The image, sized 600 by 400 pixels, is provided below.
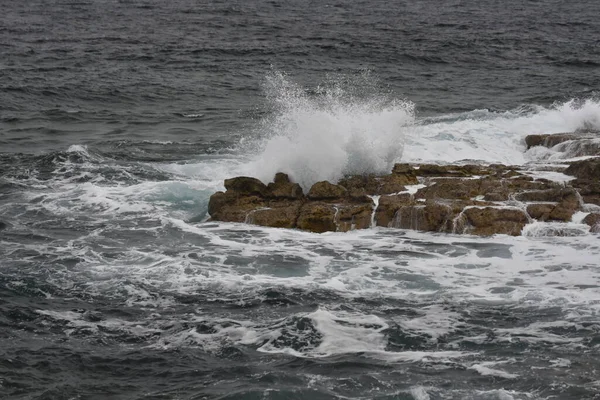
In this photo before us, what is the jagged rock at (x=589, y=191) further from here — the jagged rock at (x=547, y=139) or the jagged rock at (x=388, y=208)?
the jagged rock at (x=547, y=139)

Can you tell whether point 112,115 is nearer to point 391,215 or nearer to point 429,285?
point 391,215

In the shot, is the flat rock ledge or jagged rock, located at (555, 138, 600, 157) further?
jagged rock, located at (555, 138, 600, 157)

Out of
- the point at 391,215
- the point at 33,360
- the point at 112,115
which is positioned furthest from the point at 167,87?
the point at 33,360

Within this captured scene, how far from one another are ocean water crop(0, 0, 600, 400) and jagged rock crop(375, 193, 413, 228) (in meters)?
0.41

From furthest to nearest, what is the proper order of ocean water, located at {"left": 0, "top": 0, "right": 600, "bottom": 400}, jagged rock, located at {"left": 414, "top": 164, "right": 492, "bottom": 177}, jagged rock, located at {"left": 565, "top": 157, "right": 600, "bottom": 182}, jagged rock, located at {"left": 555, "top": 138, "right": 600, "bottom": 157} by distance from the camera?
jagged rock, located at {"left": 555, "top": 138, "right": 600, "bottom": 157} < jagged rock, located at {"left": 414, "top": 164, "right": 492, "bottom": 177} < jagged rock, located at {"left": 565, "top": 157, "right": 600, "bottom": 182} < ocean water, located at {"left": 0, "top": 0, "right": 600, "bottom": 400}

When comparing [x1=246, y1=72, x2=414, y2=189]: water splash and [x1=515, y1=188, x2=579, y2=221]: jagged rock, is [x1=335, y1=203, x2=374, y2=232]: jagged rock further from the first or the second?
[x1=515, y1=188, x2=579, y2=221]: jagged rock

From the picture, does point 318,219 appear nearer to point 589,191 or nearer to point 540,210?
point 540,210

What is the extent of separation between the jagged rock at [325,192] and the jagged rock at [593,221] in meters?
3.97

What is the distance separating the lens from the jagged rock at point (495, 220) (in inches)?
574

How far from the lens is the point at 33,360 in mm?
10414

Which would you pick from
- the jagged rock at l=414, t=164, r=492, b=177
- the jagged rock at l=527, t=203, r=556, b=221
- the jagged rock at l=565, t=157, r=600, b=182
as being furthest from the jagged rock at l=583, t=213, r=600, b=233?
the jagged rock at l=414, t=164, r=492, b=177

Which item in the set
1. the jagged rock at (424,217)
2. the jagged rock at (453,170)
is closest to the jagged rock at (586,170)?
the jagged rock at (453,170)

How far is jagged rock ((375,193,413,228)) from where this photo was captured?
15.0m

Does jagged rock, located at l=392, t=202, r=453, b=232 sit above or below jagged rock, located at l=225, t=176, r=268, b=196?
below
